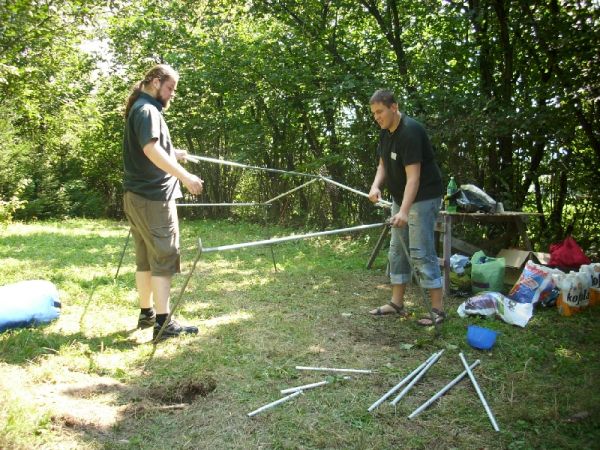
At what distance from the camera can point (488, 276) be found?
4.64 metres

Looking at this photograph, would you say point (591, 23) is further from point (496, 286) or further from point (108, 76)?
point (108, 76)

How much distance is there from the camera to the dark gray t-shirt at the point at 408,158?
11.6ft

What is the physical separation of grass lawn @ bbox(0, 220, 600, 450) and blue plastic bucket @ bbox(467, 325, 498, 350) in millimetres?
69

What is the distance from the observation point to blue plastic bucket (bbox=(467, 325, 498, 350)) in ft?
10.8

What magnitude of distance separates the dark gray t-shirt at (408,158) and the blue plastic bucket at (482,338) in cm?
105

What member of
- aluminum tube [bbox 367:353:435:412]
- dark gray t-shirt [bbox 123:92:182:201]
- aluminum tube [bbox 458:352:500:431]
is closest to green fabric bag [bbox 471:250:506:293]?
aluminum tube [bbox 458:352:500:431]

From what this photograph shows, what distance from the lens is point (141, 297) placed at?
11.8 ft

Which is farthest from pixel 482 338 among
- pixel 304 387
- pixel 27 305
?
pixel 27 305

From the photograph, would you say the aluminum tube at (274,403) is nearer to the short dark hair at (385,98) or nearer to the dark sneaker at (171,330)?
the dark sneaker at (171,330)

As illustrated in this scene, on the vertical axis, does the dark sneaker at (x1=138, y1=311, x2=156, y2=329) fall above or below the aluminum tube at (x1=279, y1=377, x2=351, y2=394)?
above

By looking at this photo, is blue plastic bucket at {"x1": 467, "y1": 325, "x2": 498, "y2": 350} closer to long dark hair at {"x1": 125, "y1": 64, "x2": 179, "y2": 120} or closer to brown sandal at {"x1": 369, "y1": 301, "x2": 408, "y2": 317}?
brown sandal at {"x1": 369, "y1": 301, "x2": 408, "y2": 317}

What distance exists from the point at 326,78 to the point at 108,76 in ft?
32.0

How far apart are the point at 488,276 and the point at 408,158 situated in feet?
5.89

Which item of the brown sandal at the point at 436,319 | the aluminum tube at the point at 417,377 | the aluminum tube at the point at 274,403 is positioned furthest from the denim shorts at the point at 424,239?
the aluminum tube at the point at 274,403
